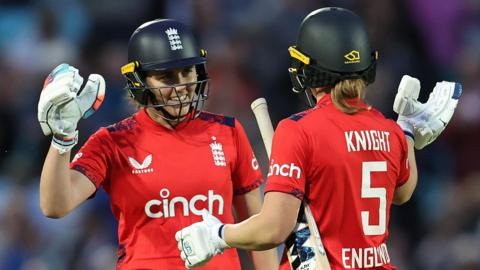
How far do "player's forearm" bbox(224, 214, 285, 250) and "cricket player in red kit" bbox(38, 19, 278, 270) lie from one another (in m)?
0.58

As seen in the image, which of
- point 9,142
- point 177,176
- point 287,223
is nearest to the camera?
point 287,223

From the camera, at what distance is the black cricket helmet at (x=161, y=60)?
4711 millimetres

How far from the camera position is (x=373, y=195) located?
4.08 meters

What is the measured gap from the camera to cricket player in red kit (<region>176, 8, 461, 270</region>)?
3.99 m

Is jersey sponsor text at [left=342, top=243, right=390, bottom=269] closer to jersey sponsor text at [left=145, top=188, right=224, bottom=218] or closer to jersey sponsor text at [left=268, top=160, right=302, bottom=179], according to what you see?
jersey sponsor text at [left=268, top=160, right=302, bottom=179]

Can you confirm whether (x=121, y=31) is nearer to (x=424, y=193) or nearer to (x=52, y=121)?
(x=424, y=193)

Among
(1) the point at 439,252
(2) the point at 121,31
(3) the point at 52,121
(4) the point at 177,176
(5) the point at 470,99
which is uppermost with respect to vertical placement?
(3) the point at 52,121

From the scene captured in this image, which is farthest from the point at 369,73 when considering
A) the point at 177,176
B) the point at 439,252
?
the point at 439,252

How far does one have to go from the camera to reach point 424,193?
9.27 metres

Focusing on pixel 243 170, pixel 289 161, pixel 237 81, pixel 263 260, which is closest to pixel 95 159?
pixel 243 170

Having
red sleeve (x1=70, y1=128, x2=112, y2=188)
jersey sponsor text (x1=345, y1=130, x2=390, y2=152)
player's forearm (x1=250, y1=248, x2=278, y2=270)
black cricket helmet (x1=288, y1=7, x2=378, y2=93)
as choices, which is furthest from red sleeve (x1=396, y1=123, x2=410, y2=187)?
red sleeve (x1=70, y1=128, x2=112, y2=188)

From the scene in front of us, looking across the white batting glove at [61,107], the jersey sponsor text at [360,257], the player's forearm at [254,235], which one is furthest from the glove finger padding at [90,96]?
the jersey sponsor text at [360,257]

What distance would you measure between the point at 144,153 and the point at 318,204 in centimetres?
100

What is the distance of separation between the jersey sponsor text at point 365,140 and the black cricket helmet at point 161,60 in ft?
2.93
